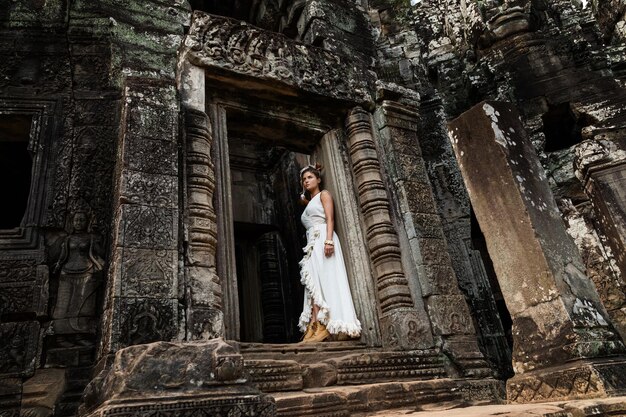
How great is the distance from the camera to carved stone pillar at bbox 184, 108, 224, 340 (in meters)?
3.75

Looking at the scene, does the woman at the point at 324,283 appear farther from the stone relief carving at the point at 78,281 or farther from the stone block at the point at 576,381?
the stone relief carving at the point at 78,281

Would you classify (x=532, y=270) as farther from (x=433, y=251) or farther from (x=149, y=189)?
(x=149, y=189)

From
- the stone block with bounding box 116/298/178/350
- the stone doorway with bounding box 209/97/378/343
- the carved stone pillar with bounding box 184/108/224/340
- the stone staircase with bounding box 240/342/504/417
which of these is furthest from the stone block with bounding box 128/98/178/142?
the stone staircase with bounding box 240/342/504/417

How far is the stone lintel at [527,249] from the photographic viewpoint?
3.38 m

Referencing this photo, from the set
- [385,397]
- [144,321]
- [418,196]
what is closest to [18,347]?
[144,321]

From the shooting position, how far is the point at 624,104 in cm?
900

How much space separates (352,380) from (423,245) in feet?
5.89

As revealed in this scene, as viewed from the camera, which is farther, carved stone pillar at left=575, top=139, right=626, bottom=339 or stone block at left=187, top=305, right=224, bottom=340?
carved stone pillar at left=575, top=139, right=626, bottom=339

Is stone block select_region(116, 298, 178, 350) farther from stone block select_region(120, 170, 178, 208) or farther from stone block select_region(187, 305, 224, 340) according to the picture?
stone block select_region(120, 170, 178, 208)

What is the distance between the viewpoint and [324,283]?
498 cm

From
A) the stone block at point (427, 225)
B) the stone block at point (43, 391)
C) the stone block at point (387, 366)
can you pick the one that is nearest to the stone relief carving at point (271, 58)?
the stone block at point (427, 225)

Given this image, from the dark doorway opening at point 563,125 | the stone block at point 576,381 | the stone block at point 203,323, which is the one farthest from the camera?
the dark doorway opening at point 563,125

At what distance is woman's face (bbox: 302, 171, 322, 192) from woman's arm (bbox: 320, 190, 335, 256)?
27 cm

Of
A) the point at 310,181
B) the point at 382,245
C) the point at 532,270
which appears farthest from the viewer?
the point at 310,181
